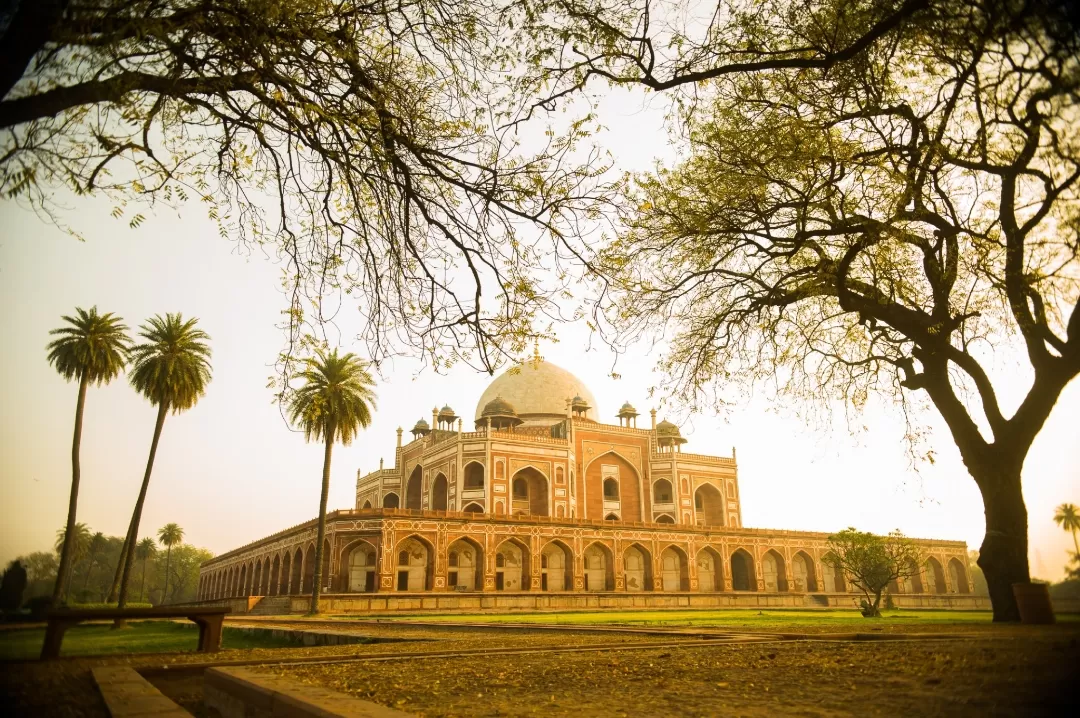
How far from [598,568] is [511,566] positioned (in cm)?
528

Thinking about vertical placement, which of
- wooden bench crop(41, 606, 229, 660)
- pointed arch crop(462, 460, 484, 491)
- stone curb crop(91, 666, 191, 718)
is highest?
pointed arch crop(462, 460, 484, 491)

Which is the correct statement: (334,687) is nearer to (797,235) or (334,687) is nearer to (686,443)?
(797,235)

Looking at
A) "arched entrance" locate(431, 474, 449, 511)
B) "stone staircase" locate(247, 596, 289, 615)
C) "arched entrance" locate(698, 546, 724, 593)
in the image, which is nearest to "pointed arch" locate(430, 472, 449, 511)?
"arched entrance" locate(431, 474, 449, 511)

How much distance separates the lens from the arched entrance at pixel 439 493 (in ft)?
148

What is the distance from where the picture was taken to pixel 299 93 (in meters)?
6.34

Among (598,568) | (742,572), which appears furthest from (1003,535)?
(742,572)

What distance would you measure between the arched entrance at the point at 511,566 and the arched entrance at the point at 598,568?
3678 millimetres

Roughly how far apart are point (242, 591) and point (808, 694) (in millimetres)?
55824

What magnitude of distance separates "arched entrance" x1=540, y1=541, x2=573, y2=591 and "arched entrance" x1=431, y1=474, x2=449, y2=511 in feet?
30.6

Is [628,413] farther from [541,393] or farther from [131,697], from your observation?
[131,697]

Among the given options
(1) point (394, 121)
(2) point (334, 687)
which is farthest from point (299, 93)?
(2) point (334, 687)

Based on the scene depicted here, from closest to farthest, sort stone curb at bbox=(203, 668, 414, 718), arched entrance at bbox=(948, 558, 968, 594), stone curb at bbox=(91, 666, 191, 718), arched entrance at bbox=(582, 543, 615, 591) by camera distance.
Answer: stone curb at bbox=(203, 668, 414, 718)
stone curb at bbox=(91, 666, 191, 718)
arched entrance at bbox=(582, 543, 615, 591)
arched entrance at bbox=(948, 558, 968, 594)

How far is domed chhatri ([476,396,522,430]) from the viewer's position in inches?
1852

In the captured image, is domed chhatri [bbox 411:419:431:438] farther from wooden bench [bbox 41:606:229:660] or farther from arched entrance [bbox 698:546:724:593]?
wooden bench [bbox 41:606:229:660]
